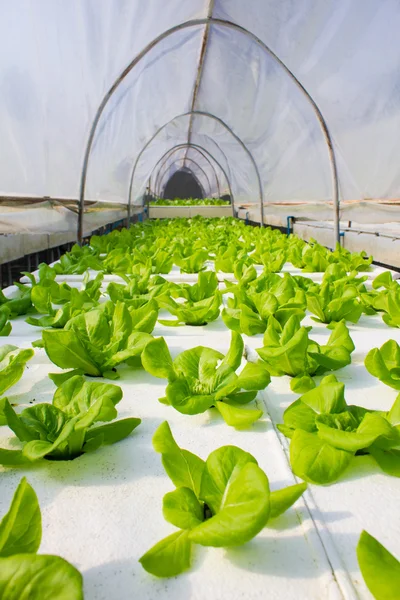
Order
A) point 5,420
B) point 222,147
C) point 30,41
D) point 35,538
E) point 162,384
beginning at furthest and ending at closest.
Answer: point 222,147
point 30,41
point 162,384
point 5,420
point 35,538

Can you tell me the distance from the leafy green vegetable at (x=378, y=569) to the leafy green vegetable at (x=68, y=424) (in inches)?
13.0

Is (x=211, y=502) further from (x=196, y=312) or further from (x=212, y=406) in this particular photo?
(x=196, y=312)

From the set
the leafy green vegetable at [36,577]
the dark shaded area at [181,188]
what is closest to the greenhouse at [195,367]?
the leafy green vegetable at [36,577]

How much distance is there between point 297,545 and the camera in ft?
1.52

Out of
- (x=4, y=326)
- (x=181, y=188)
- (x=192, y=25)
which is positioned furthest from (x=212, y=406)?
(x=181, y=188)

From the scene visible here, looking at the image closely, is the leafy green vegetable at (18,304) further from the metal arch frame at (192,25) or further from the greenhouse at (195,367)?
the metal arch frame at (192,25)

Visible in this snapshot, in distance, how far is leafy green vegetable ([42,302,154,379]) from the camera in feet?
2.77

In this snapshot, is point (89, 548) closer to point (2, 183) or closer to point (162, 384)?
point (162, 384)

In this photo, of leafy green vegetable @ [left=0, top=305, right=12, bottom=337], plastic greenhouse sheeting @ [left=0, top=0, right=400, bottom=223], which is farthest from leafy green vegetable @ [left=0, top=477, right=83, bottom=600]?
plastic greenhouse sheeting @ [left=0, top=0, right=400, bottom=223]

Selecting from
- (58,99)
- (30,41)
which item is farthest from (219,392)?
(58,99)

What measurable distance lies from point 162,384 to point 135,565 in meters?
0.45

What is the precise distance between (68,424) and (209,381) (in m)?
Answer: 0.25

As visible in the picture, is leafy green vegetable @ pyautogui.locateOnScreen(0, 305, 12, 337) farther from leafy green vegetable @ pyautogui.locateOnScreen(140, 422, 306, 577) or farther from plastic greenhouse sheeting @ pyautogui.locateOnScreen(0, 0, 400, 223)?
plastic greenhouse sheeting @ pyautogui.locateOnScreen(0, 0, 400, 223)

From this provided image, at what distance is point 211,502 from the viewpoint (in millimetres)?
482
